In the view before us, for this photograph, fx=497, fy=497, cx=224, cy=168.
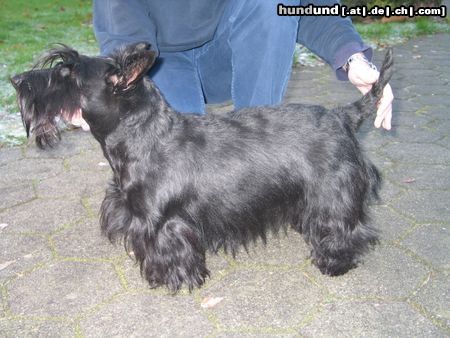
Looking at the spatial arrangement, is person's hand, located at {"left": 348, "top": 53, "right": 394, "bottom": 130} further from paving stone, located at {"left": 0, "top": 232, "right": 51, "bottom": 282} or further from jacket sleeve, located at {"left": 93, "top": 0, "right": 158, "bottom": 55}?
paving stone, located at {"left": 0, "top": 232, "right": 51, "bottom": 282}

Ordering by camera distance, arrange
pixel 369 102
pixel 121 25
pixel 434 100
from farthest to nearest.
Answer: pixel 434 100 → pixel 121 25 → pixel 369 102

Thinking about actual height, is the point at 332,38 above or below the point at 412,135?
above

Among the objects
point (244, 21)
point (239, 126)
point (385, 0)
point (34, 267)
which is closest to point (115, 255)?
point (34, 267)

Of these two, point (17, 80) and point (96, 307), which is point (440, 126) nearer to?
point (96, 307)

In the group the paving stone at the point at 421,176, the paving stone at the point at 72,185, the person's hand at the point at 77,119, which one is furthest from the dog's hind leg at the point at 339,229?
the paving stone at the point at 72,185

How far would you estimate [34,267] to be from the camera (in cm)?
295

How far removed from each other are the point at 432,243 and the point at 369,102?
974 mm

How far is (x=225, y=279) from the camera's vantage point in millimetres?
2846

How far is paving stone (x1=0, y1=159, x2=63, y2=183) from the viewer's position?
410 centimetres

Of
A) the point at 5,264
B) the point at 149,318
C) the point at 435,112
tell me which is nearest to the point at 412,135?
the point at 435,112

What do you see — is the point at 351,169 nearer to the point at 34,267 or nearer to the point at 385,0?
the point at 34,267

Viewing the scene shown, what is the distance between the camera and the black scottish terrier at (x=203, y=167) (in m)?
2.47

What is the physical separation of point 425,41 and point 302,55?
9.43 feet

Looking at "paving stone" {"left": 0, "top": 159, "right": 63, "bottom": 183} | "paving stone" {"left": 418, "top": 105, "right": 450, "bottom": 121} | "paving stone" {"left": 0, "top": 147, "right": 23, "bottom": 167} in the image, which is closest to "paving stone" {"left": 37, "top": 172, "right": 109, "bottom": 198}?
"paving stone" {"left": 0, "top": 159, "right": 63, "bottom": 183}
